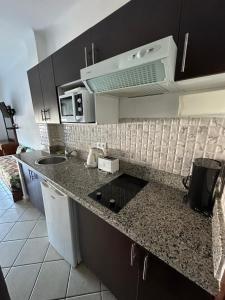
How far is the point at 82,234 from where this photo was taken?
4.04 feet

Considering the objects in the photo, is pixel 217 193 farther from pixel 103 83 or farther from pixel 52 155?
pixel 52 155

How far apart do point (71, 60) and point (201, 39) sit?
102cm

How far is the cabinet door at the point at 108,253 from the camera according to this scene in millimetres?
890

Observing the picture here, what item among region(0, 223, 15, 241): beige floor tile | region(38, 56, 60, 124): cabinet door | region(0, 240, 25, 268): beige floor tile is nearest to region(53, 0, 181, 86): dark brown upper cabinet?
region(38, 56, 60, 124): cabinet door

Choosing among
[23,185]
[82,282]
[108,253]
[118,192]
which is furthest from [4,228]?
[118,192]

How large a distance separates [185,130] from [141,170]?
51 centimetres

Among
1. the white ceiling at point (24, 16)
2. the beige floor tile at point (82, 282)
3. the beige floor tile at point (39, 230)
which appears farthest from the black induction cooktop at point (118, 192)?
the white ceiling at point (24, 16)

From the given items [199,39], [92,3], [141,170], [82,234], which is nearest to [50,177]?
[82,234]

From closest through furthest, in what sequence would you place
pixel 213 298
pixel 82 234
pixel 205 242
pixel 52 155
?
1. pixel 213 298
2. pixel 205 242
3. pixel 82 234
4. pixel 52 155

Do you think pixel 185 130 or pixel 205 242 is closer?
pixel 205 242

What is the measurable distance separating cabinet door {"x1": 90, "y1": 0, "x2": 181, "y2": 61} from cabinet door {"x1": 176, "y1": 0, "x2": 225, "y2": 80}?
5 centimetres

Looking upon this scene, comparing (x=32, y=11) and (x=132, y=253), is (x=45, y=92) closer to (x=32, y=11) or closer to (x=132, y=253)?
(x=32, y=11)

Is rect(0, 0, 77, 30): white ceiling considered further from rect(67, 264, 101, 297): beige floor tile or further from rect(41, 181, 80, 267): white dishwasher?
rect(67, 264, 101, 297): beige floor tile

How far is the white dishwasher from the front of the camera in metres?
1.22
